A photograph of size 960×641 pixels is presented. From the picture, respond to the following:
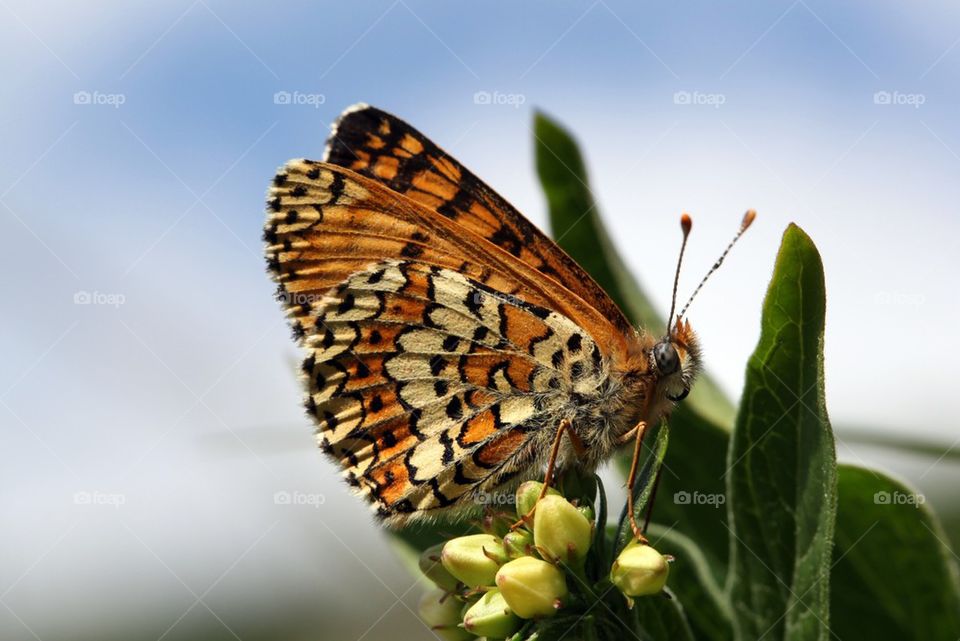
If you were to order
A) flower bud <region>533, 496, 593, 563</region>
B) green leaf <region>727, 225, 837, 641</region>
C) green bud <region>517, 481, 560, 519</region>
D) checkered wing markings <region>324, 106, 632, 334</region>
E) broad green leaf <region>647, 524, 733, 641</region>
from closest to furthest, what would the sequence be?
1. green leaf <region>727, 225, 837, 641</region>
2. flower bud <region>533, 496, 593, 563</region>
3. green bud <region>517, 481, 560, 519</region>
4. broad green leaf <region>647, 524, 733, 641</region>
5. checkered wing markings <region>324, 106, 632, 334</region>

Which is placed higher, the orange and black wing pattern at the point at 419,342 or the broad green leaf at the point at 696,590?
the orange and black wing pattern at the point at 419,342

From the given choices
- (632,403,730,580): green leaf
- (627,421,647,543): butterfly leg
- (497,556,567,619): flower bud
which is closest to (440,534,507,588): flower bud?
(497,556,567,619): flower bud

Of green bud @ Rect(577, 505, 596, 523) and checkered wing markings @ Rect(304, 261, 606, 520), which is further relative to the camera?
checkered wing markings @ Rect(304, 261, 606, 520)

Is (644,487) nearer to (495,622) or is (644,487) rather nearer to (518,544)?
(518,544)

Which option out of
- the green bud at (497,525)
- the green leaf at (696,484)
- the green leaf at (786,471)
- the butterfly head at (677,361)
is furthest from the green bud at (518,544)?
the green leaf at (696,484)

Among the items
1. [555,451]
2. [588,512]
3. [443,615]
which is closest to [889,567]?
[588,512]

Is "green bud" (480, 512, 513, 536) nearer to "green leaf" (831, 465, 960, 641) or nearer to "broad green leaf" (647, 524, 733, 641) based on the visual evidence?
"broad green leaf" (647, 524, 733, 641)

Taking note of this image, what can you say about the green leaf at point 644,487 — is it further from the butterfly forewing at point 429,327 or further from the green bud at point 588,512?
the butterfly forewing at point 429,327

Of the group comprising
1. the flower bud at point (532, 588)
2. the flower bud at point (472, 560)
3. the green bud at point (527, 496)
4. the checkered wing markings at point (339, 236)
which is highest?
the checkered wing markings at point (339, 236)
